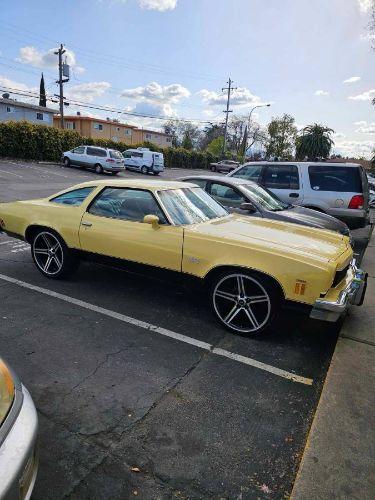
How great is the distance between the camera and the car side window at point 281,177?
8.50 m

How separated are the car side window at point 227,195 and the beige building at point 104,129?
4942 cm

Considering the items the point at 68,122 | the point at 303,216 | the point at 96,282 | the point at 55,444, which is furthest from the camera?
the point at 68,122

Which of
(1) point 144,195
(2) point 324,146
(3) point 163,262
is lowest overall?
(3) point 163,262

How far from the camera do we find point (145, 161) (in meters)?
31.4

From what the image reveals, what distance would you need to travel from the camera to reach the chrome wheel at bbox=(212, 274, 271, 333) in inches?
148

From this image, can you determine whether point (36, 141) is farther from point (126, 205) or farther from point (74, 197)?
point (126, 205)

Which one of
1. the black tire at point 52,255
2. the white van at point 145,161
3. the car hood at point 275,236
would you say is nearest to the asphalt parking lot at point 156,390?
the black tire at point 52,255

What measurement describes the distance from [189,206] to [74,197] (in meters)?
1.65

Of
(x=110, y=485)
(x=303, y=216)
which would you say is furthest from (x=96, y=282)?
(x=303, y=216)

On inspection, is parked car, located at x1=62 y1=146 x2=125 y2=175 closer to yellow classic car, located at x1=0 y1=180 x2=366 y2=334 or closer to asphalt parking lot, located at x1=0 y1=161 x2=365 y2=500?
yellow classic car, located at x1=0 y1=180 x2=366 y2=334

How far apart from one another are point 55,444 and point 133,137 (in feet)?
224

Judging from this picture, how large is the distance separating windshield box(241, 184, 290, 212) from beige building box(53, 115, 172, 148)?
49.5 meters

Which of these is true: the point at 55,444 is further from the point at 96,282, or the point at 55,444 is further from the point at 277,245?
the point at 96,282

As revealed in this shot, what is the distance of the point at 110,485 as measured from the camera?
6.97 feet
